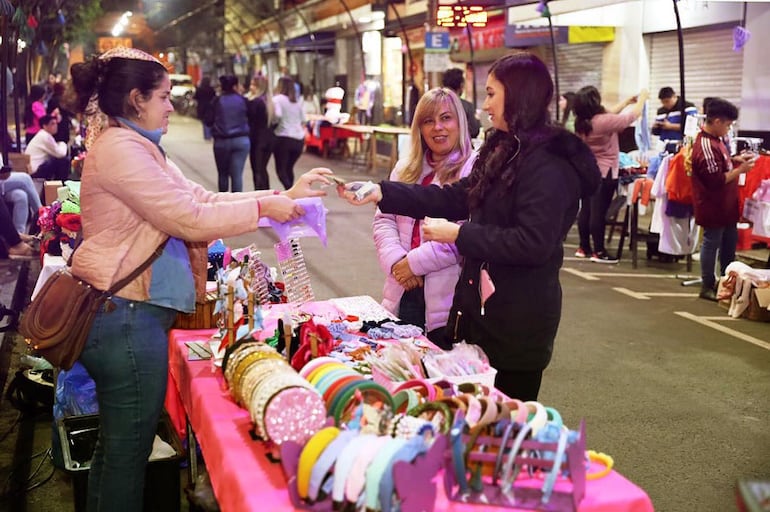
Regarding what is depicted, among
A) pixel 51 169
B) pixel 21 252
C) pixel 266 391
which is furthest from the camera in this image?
pixel 51 169

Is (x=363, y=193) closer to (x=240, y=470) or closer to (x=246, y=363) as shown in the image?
(x=246, y=363)

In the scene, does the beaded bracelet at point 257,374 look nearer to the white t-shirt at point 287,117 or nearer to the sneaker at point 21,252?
the sneaker at point 21,252

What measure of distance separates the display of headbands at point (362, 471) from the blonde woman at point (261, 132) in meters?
10.4

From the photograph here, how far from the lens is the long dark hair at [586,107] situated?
9.09 m

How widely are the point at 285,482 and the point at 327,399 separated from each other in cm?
27

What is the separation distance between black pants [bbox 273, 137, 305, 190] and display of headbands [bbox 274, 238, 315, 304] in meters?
8.81

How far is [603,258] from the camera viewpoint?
9.66m

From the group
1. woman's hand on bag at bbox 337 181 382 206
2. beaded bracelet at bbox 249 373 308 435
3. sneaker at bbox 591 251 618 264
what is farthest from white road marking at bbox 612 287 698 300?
beaded bracelet at bbox 249 373 308 435

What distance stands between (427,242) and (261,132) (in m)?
9.01

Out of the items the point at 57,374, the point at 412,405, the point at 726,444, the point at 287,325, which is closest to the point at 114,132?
the point at 287,325

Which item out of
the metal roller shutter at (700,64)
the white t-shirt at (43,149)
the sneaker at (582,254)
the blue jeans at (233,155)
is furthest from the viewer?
the metal roller shutter at (700,64)

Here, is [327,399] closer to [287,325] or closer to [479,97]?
[287,325]

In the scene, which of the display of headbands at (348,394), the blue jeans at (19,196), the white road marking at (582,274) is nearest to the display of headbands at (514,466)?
the display of headbands at (348,394)

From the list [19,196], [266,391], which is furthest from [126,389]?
[19,196]
